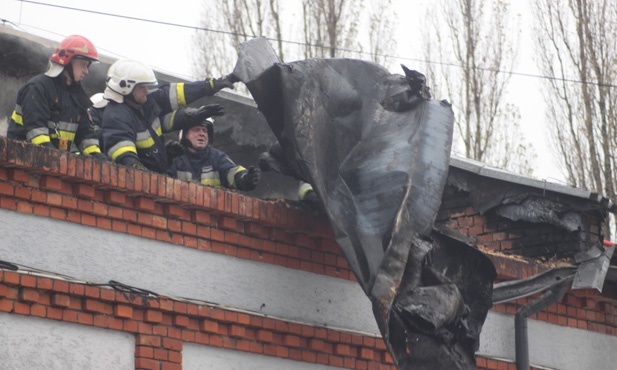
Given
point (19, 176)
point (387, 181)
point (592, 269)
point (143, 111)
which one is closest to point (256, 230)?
point (387, 181)

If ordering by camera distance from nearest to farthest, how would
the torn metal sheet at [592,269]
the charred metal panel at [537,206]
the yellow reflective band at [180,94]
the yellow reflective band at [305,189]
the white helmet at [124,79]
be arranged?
1. the white helmet at [124,79]
2. the yellow reflective band at [305,189]
3. the yellow reflective band at [180,94]
4. the torn metal sheet at [592,269]
5. the charred metal panel at [537,206]

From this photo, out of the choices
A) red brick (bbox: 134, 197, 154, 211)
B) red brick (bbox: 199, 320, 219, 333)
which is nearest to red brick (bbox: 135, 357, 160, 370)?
red brick (bbox: 199, 320, 219, 333)

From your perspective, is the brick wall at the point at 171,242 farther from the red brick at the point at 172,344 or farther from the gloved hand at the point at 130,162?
the gloved hand at the point at 130,162

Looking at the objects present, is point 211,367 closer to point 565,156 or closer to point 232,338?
point 232,338

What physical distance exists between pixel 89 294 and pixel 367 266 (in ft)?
6.74

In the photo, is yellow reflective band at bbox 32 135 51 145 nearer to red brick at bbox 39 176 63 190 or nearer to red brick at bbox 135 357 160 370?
red brick at bbox 39 176 63 190

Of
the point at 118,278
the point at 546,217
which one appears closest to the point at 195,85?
the point at 118,278

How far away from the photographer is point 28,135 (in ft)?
31.0

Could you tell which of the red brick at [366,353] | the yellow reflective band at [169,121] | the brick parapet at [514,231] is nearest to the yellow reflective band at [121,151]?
the yellow reflective band at [169,121]

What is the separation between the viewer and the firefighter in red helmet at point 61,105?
378 inches

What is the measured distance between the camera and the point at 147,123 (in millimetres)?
10711

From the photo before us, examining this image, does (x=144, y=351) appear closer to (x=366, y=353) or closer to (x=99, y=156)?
(x=99, y=156)

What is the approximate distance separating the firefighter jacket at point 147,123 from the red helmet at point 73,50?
21.3 inches

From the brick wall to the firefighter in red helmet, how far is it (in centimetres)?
59
